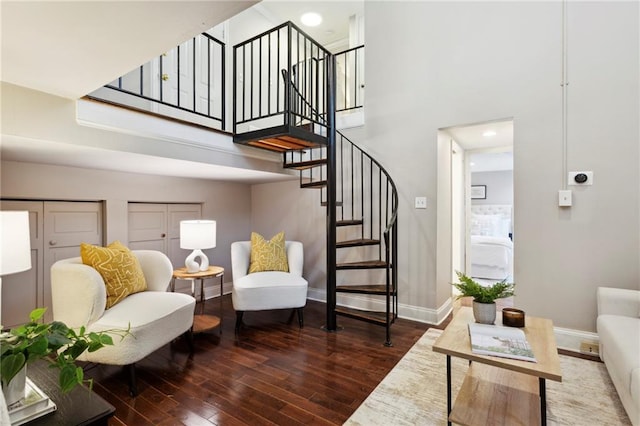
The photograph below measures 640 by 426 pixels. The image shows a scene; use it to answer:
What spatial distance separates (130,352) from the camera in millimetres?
2004

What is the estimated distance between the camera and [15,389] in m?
1.00

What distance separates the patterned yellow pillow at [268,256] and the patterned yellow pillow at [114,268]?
1.21m

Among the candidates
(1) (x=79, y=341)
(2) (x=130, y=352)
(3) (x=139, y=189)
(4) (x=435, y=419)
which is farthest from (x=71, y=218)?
(4) (x=435, y=419)

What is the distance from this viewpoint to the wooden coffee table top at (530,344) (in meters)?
1.38

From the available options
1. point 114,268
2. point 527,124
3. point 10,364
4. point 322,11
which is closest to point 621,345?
point 527,124

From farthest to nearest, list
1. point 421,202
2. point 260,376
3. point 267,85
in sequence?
point 267,85, point 421,202, point 260,376

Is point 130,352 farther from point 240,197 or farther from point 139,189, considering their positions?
point 240,197

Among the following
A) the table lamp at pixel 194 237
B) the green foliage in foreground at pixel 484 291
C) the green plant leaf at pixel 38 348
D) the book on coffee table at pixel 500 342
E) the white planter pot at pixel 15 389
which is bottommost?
the book on coffee table at pixel 500 342

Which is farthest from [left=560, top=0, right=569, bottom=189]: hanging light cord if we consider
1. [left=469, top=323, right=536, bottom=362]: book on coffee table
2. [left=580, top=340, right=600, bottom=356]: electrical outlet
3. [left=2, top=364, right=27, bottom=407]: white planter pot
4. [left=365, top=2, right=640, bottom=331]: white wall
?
[left=2, top=364, right=27, bottom=407]: white planter pot

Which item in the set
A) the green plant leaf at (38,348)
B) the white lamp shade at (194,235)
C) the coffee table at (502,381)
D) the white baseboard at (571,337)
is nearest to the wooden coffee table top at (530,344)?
the coffee table at (502,381)

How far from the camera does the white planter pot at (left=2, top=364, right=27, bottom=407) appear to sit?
3.20 feet

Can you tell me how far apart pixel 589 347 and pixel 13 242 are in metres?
3.93

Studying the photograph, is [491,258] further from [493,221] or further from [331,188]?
[331,188]

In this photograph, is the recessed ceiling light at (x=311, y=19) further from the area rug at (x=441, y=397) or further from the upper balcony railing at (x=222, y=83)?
the area rug at (x=441, y=397)
